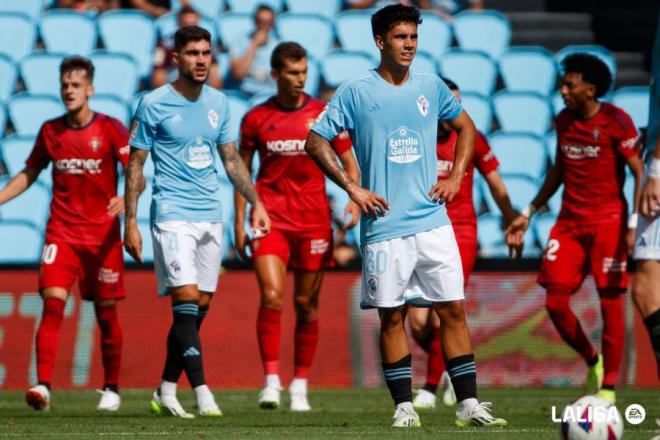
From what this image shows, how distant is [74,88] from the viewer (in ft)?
31.9

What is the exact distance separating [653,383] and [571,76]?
13.0ft

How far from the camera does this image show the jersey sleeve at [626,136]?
9477 mm

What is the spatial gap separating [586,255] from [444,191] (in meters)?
3.06

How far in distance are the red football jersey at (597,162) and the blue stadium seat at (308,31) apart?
691cm

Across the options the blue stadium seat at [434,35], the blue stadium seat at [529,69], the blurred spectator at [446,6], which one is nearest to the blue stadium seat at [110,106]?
the blue stadium seat at [434,35]

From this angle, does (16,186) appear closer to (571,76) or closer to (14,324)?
(14,324)

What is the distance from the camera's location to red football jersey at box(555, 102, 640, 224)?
31.4 ft

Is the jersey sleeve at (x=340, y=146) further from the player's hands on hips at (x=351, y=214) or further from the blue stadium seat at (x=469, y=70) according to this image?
the blue stadium seat at (x=469, y=70)

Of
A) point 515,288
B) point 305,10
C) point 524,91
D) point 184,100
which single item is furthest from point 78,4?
point 184,100

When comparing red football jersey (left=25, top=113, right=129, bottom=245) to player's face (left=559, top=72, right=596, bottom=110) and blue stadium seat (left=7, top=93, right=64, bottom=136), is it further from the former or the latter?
blue stadium seat (left=7, top=93, right=64, bottom=136)

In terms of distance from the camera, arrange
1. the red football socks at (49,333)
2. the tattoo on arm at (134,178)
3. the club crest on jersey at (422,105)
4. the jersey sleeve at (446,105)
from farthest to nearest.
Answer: the red football socks at (49,333), the tattoo on arm at (134,178), the jersey sleeve at (446,105), the club crest on jersey at (422,105)

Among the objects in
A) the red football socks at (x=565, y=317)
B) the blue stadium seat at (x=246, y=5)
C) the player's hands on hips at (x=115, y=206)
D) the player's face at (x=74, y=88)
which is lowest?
the red football socks at (x=565, y=317)

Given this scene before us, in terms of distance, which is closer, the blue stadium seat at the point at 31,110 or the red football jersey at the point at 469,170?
the red football jersey at the point at 469,170

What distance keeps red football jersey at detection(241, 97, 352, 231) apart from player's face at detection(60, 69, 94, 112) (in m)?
1.23
